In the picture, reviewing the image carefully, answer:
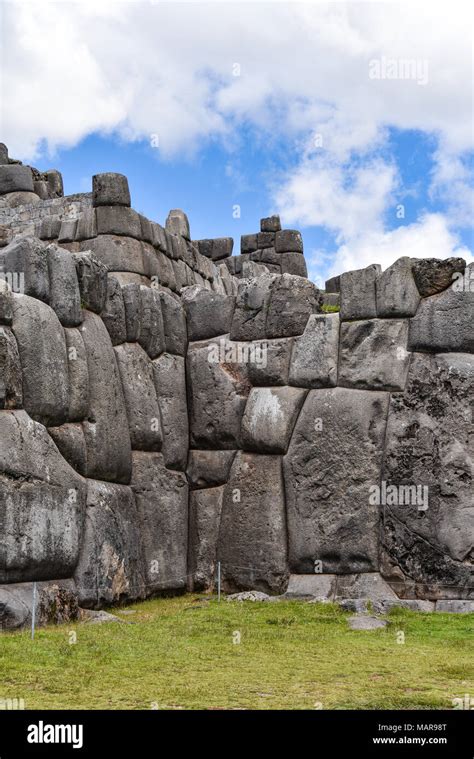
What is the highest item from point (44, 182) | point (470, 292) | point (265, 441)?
point (44, 182)

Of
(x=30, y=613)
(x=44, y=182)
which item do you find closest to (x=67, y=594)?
(x=30, y=613)

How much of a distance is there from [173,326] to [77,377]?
9.45ft

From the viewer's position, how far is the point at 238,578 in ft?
43.2

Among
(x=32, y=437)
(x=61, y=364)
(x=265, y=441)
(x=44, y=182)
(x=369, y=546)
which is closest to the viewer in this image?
(x=32, y=437)

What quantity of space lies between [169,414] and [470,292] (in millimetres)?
4546

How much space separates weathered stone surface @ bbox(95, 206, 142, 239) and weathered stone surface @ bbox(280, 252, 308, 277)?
38.7ft

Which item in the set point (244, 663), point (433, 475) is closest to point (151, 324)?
point (433, 475)

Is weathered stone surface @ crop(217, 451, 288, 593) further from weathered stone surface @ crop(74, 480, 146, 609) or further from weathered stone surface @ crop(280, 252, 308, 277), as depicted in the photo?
weathered stone surface @ crop(280, 252, 308, 277)

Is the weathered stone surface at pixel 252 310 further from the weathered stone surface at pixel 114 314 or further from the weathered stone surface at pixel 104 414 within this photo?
the weathered stone surface at pixel 104 414

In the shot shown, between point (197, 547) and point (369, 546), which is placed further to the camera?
point (197, 547)

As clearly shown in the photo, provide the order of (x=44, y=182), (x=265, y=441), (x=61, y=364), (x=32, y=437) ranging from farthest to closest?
(x=44, y=182) < (x=265, y=441) < (x=61, y=364) < (x=32, y=437)

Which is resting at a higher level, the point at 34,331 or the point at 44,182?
the point at 44,182

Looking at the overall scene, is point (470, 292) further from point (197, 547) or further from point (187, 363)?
point (197, 547)

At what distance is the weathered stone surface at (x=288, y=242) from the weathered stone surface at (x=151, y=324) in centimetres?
1559
